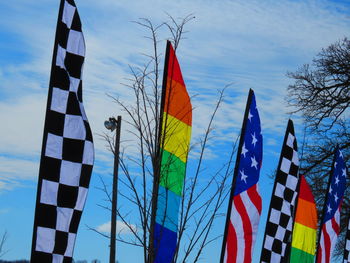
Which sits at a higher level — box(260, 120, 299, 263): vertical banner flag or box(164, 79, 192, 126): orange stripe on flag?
box(164, 79, 192, 126): orange stripe on flag

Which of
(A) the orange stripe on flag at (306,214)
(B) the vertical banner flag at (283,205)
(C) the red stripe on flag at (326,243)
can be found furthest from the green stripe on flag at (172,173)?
(C) the red stripe on flag at (326,243)

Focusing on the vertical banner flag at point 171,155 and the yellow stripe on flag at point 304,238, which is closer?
the vertical banner flag at point 171,155

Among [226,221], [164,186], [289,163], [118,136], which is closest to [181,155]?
[164,186]

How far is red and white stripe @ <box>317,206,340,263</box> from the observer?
13328mm

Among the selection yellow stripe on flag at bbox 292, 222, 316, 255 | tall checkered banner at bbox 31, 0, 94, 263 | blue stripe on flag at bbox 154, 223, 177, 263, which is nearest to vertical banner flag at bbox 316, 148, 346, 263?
yellow stripe on flag at bbox 292, 222, 316, 255

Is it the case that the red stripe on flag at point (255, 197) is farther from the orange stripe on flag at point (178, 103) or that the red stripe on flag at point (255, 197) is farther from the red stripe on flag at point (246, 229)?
the orange stripe on flag at point (178, 103)

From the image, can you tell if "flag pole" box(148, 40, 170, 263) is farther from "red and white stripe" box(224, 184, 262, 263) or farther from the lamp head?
the lamp head

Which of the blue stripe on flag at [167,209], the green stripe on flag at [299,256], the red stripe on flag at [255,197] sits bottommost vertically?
the green stripe on flag at [299,256]

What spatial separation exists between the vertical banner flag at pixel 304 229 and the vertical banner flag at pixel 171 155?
4.82 m

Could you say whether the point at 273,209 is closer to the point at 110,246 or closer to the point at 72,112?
the point at 110,246

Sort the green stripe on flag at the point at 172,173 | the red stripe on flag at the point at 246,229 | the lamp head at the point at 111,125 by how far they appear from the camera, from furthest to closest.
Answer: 1. the lamp head at the point at 111,125
2. the red stripe on flag at the point at 246,229
3. the green stripe on flag at the point at 172,173

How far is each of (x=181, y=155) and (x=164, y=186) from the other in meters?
0.49

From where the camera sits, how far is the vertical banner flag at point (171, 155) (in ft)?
25.9

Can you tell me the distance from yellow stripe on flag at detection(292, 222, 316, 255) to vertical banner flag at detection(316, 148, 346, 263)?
1.82 ft
